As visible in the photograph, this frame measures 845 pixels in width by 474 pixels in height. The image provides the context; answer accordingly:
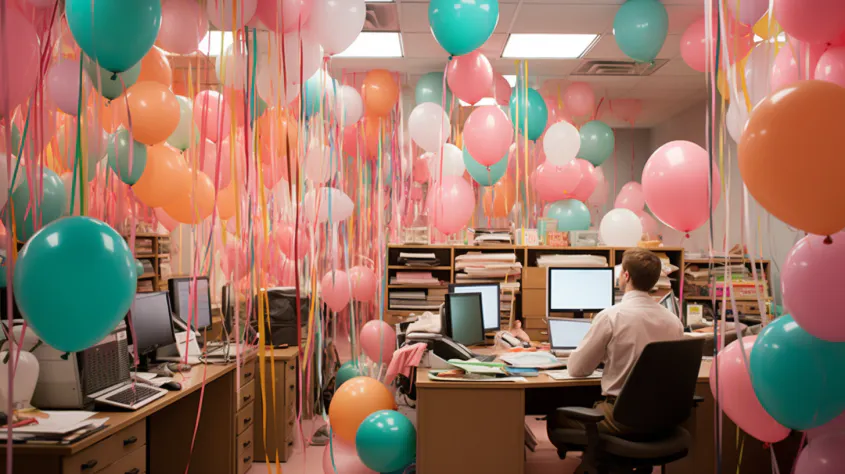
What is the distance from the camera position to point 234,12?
7.16 ft

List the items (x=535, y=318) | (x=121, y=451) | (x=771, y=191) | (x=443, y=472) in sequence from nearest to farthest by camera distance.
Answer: (x=771, y=191) → (x=121, y=451) → (x=443, y=472) → (x=535, y=318)

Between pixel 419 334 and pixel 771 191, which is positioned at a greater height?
pixel 771 191

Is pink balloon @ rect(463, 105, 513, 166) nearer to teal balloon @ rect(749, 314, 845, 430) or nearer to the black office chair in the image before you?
the black office chair

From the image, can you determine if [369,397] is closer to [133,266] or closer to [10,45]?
[133,266]

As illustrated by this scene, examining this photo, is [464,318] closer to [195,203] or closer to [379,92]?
[195,203]

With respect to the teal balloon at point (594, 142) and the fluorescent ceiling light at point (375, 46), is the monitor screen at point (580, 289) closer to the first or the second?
the teal balloon at point (594, 142)

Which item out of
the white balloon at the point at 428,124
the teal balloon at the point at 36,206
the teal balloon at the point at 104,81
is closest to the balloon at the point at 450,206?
the white balloon at the point at 428,124

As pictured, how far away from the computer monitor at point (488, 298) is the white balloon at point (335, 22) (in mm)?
1575

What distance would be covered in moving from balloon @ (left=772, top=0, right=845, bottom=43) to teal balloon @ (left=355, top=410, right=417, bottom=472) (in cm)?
213

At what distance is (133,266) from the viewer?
1.64m

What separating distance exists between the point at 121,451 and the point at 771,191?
6.82 feet

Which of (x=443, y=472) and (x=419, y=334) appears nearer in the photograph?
(x=443, y=472)

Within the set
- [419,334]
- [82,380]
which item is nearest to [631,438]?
[419,334]

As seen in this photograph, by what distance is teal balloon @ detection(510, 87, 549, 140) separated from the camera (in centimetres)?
454
